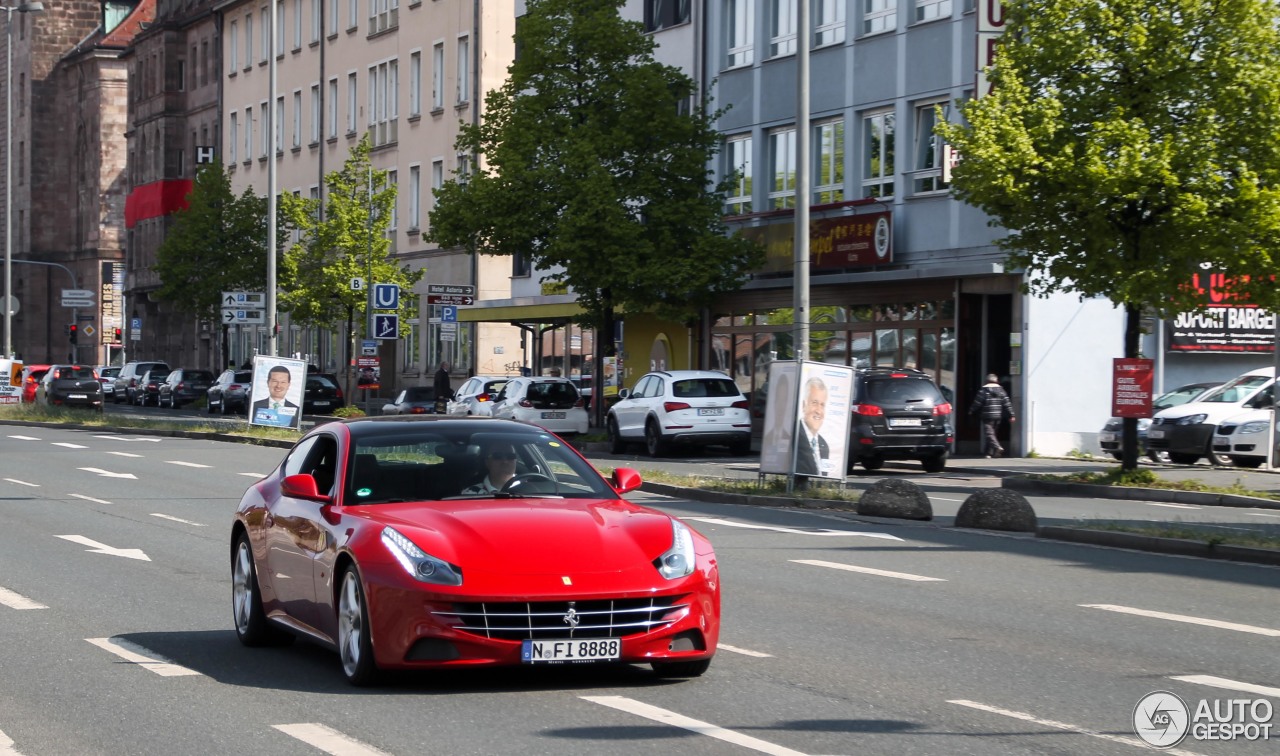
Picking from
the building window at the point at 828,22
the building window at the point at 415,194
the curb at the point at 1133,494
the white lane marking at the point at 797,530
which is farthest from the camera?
the building window at the point at 415,194

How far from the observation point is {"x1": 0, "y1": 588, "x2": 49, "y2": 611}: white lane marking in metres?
12.8

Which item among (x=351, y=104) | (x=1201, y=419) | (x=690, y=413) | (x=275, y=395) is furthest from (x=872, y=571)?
(x=351, y=104)

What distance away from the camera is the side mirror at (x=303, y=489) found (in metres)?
9.70

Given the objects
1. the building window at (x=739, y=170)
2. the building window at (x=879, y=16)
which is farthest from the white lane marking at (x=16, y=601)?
the building window at (x=739, y=170)

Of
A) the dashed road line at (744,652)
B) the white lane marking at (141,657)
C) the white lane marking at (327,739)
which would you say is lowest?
the white lane marking at (141,657)

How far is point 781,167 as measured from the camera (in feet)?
147

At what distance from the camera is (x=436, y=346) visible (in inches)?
2741

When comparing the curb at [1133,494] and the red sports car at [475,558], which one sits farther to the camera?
the curb at [1133,494]

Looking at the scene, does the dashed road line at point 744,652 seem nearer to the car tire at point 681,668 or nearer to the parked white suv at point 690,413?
the car tire at point 681,668

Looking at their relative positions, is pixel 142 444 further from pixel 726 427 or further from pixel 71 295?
pixel 71 295

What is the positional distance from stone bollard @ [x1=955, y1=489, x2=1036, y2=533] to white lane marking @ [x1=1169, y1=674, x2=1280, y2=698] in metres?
9.49

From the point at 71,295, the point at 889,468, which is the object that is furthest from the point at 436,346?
the point at 889,468

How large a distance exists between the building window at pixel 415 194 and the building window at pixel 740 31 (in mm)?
24797

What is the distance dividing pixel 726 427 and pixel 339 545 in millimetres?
28166
